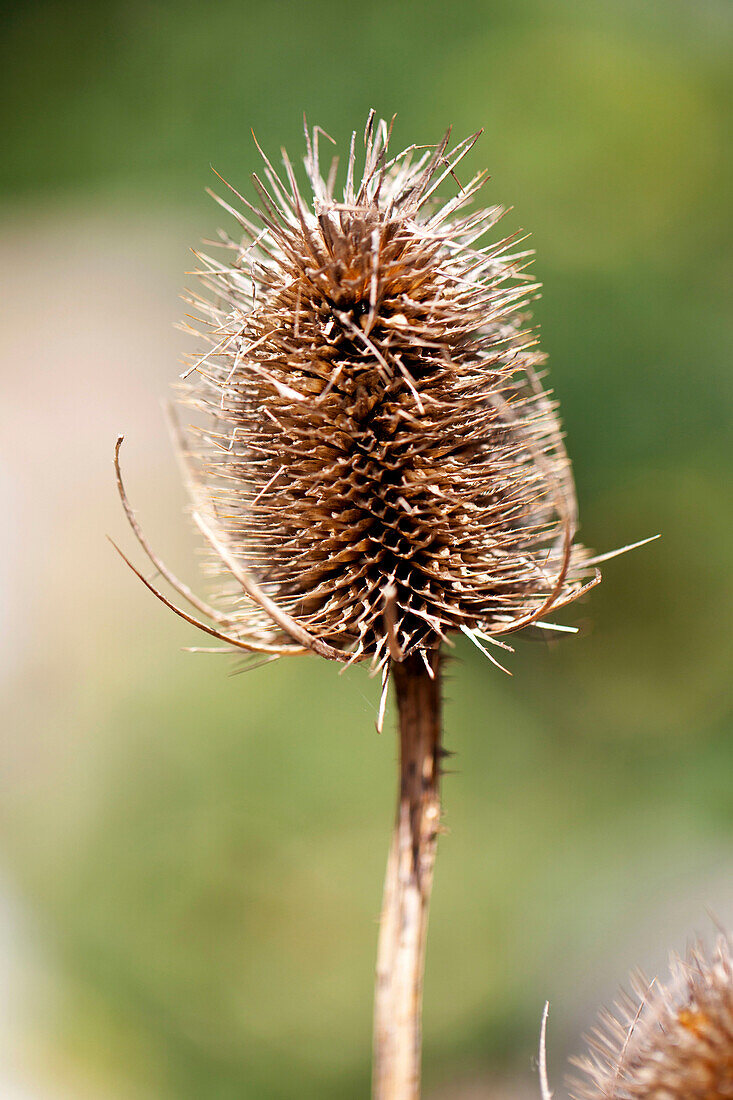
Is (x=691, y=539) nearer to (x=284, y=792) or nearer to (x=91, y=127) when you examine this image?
(x=284, y=792)

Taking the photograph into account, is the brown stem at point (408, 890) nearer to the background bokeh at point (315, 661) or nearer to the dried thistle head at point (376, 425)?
the dried thistle head at point (376, 425)

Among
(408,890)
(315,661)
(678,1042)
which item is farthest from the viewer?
(315,661)

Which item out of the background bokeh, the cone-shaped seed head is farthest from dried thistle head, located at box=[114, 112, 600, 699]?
the background bokeh

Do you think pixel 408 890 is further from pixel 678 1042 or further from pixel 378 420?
pixel 378 420

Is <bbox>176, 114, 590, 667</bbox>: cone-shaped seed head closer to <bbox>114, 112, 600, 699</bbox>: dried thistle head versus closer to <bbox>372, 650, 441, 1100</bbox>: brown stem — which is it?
<bbox>114, 112, 600, 699</bbox>: dried thistle head

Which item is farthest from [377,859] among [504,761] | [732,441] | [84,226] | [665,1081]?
[84,226]

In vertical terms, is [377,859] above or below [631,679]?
below

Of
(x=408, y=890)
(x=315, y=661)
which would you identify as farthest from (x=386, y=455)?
(x=315, y=661)
